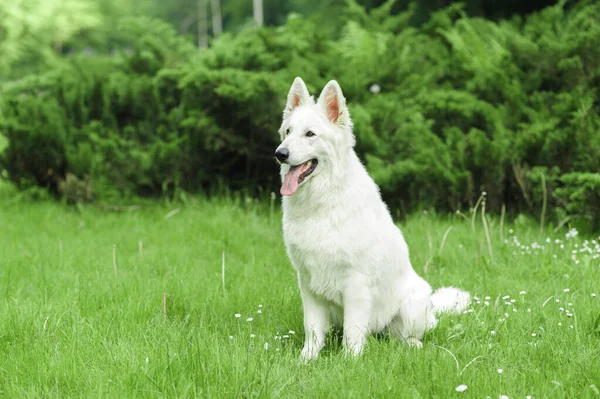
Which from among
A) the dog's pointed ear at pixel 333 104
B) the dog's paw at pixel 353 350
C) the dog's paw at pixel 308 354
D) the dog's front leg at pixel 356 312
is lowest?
the dog's paw at pixel 308 354

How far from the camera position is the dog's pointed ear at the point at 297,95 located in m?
3.67

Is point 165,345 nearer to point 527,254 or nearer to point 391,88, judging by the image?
point 527,254

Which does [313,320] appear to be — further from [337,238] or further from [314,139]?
[314,139]

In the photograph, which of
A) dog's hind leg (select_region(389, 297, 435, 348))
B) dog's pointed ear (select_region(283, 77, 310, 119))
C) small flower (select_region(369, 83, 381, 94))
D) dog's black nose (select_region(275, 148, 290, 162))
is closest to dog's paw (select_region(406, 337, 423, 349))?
dog's hind leg (select_region(389, 297, 435, 348))

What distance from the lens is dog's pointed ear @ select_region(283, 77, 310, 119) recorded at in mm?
3674

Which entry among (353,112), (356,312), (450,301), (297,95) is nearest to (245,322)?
(356,312)

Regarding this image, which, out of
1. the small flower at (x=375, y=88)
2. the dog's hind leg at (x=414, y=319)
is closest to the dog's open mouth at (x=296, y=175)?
the dog's hind leg at (x=414, y=319)

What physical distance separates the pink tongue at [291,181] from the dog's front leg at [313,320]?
1.66ft

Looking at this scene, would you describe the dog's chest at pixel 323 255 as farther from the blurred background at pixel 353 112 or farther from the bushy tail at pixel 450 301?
the blurred background at pixel 353 112

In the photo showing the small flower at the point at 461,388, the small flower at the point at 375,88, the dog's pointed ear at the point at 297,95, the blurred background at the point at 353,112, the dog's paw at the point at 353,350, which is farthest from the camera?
the small flower at the point at 375,88

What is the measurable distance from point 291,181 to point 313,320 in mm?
807

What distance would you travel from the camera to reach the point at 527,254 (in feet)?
17.1

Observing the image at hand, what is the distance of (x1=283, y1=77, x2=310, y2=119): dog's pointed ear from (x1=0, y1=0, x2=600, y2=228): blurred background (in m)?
2.78

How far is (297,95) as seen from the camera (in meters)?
3.74
